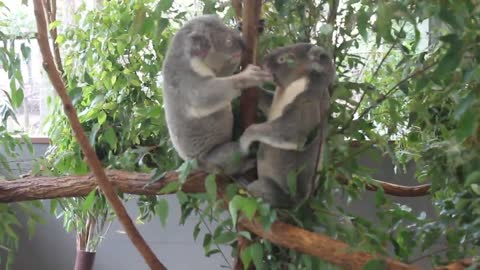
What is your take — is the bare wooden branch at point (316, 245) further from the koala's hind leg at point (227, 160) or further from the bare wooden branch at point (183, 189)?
the koala's hind leg at point (227, 160)

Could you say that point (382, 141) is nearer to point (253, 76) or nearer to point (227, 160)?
point (253, 76)

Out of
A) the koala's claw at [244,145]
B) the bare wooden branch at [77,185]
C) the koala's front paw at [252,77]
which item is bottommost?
the bare wooden branch at [77,185]

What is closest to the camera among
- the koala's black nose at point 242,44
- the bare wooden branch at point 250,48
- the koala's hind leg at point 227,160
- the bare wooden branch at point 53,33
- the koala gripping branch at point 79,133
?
the koala gripping branch at point 79,133

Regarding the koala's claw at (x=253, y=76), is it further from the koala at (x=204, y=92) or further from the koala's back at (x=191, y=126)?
the koala's back at (x=191, y=126)

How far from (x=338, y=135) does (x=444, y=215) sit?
0.46 metres

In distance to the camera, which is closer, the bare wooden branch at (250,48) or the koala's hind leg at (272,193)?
the bare wooden branch at (250,48)

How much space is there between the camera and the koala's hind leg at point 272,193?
1665mm

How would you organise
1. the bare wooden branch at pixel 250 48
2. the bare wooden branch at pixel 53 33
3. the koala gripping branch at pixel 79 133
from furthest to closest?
the bare wooden branch at pixel 53 33, the bare wooden branch at pixel 250 48, the koala gripping branch at pixel 79 133

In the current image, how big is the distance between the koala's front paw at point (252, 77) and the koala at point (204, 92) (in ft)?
0.16

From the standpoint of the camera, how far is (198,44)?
5.73ft

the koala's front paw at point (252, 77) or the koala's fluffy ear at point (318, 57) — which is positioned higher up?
the koala's fluffy ear at point (318, 57)

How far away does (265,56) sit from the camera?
5.58 feet

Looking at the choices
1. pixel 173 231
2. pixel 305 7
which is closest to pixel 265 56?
pixel 305 7

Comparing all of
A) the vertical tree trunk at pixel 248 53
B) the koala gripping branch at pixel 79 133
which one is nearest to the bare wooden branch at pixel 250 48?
the vertical tree trunk at pixel 248 53
